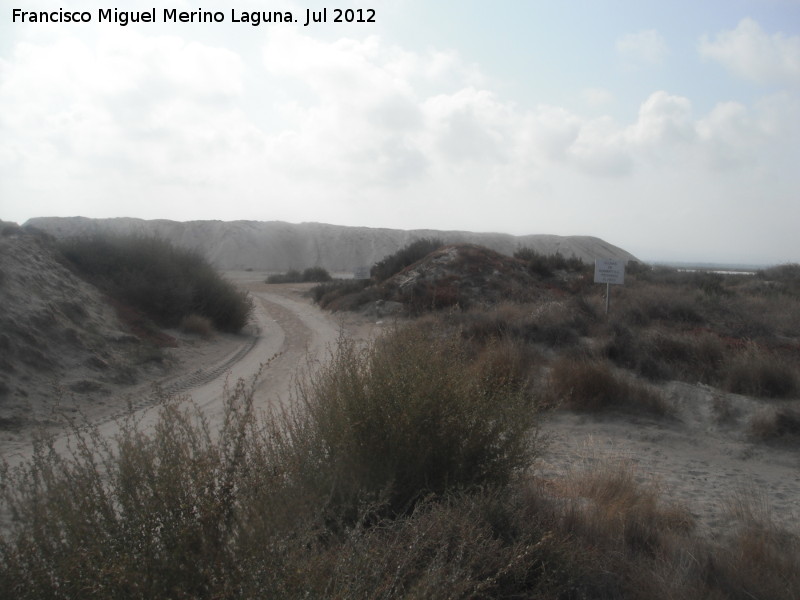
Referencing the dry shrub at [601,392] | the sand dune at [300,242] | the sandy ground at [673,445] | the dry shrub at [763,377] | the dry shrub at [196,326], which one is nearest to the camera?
the sandy ground at [673,445]

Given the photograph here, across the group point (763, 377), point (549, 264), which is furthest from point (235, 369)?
point (549, 264)

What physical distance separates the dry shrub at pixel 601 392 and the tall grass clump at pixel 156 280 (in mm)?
11560

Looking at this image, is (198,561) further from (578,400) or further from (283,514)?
(578,400)

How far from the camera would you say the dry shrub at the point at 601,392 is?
8.78 m

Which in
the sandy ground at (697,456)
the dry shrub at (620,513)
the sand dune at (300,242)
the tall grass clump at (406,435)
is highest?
the sand dune at (300,242)

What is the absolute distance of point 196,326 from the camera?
53.8 feet

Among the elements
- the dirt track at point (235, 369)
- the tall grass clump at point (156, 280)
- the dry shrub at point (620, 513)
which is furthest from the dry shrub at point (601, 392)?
the tall grass clump at point (156, 280)

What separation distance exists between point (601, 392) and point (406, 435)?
588cm

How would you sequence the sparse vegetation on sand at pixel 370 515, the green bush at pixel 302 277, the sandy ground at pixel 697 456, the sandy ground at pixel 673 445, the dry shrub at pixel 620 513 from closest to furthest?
the sparse vegetation on sand at pixel 370 515 → the dry shrub at pixel 620 513 → the sandy ground at pixel 697 456 → the sandy ground at pixel 673 445 → the green bush at pixel 302 277

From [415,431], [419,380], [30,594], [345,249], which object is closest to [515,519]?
[415,431]

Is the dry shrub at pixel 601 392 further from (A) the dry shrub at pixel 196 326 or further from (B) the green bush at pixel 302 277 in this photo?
(B) the green bush at pixel 302 277

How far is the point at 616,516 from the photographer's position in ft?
14.5

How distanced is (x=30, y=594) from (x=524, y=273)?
24793 mm

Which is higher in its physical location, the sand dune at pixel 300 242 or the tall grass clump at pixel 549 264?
the sand dune at pixel 300 242
